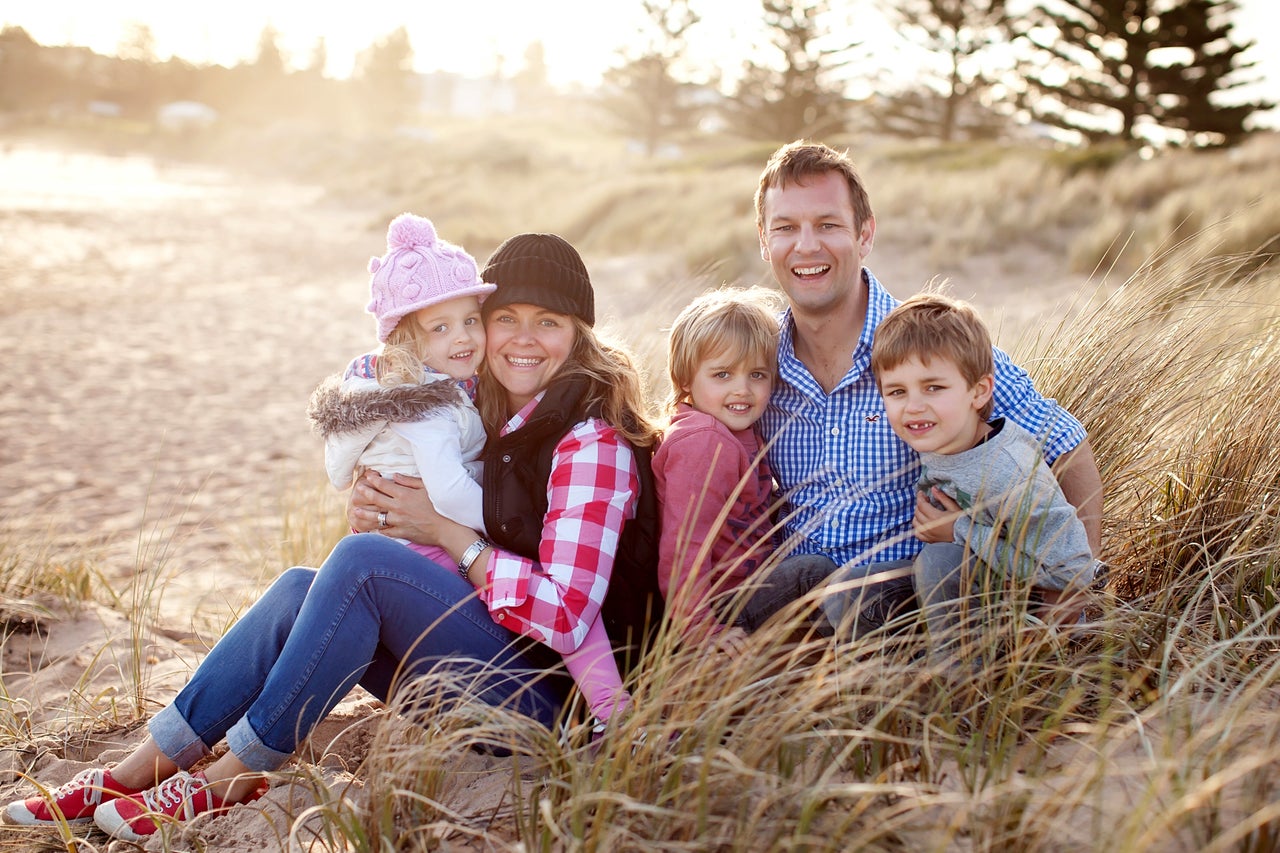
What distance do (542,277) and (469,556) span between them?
0.86 metres

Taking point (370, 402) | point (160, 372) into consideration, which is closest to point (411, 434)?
point (370, 402)

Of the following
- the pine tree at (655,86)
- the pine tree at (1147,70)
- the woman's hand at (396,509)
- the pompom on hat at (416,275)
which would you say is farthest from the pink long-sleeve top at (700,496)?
the pine tree at (655,86)

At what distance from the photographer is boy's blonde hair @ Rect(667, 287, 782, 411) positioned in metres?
2.79

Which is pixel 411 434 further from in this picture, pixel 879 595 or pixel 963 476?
pixel 963 476

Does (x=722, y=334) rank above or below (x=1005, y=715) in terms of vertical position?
above

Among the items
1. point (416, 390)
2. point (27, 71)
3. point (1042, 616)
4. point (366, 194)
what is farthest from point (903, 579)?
point (27, 71)

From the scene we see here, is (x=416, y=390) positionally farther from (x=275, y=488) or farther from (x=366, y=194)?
(x=366, y=194)

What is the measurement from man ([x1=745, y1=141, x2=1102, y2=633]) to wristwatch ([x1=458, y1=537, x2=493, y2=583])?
78 cm

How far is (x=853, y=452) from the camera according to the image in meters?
2.84

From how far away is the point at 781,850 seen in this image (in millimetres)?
1669

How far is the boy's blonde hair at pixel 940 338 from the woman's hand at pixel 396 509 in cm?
135

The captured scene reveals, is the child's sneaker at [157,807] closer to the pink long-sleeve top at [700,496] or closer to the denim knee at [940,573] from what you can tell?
the pink long-sleeve top at [700,496]

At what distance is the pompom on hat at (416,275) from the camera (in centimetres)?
299

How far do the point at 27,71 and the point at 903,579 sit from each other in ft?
253
